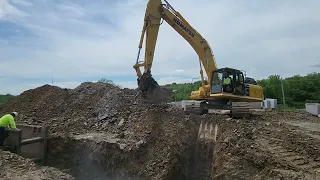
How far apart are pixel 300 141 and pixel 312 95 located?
2640cm

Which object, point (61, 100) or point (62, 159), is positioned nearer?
point (62, 159)

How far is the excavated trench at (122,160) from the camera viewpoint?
9625 millimetres

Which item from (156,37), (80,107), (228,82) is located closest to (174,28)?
(156,37)

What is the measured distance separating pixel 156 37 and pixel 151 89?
81.9 inches

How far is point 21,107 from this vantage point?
639 inches

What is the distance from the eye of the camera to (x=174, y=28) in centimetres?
1339

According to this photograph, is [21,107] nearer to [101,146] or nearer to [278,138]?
[101,146]

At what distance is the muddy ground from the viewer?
785 cm

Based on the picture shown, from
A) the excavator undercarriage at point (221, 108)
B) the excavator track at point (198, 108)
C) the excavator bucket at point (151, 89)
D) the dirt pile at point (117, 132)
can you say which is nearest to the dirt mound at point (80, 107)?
the dirt pile at point (117, 132)

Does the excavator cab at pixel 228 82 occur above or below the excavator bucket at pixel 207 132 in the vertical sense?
above

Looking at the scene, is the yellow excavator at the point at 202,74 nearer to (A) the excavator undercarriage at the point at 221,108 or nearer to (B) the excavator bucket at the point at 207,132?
(A) the excavator undercarriage at the point at 221,108

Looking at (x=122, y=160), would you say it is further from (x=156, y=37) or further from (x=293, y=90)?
(x=293, y=90)

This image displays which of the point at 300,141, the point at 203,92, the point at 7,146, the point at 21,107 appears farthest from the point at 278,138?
the point at 21,107

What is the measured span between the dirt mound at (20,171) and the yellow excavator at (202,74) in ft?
17.3
